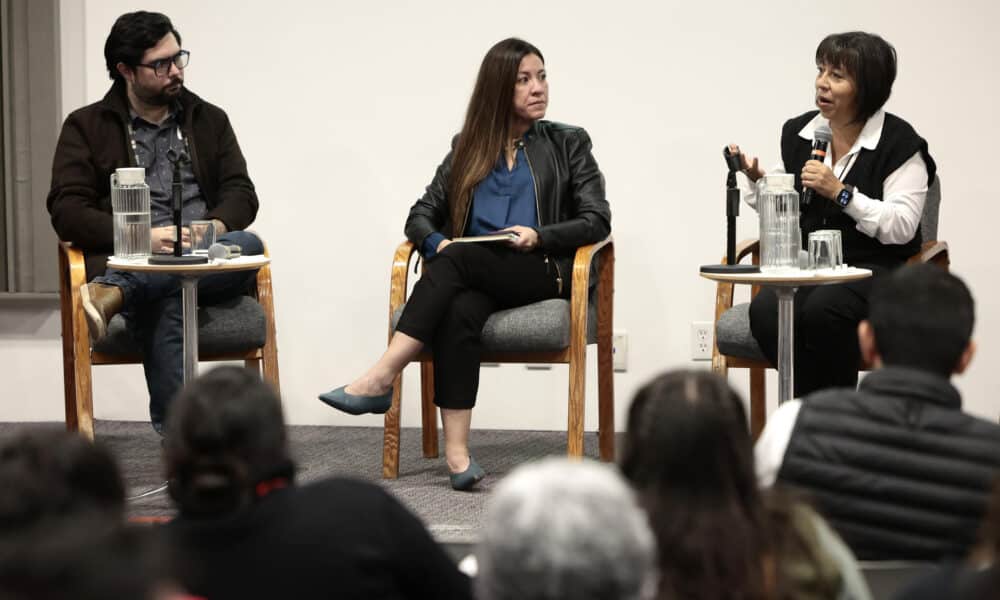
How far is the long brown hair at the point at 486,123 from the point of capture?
389cm

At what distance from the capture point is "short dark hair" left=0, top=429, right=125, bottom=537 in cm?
104

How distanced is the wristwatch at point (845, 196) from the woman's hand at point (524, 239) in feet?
2.82

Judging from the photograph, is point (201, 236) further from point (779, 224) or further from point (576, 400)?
point (779, 224)

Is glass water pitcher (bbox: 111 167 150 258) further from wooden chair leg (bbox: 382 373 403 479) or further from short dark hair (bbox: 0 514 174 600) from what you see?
short dark hair (bbox: 0 514 174 600)

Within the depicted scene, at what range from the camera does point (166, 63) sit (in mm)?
3779

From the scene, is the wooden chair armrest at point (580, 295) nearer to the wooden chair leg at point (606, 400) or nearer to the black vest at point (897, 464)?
the wooden chair leg at point (606, 400)

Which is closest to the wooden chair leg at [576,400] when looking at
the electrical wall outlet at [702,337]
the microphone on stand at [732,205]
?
the microphone on stand at [732,205]

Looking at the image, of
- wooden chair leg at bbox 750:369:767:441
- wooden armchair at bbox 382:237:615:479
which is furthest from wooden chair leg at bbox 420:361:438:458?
wooden chair leg at bbox 750:369:767:441

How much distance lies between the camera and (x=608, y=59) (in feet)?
14.6

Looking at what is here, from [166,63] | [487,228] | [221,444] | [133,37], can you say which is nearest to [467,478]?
[487,228]

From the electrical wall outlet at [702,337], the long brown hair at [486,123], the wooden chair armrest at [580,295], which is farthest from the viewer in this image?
the electrical wall outlet at [702,337]

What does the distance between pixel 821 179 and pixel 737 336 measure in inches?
19.1

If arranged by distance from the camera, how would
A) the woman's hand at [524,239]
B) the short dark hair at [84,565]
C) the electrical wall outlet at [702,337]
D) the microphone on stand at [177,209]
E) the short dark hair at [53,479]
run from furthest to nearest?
the electrical wall outlet at [702,337], the woman's hand at [524,239], the microphone on stand at [177,209], the short dark hair at [53,479], the short dark hair at [84,565]

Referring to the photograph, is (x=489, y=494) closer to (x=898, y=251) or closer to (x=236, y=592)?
(x=898, y=251)
